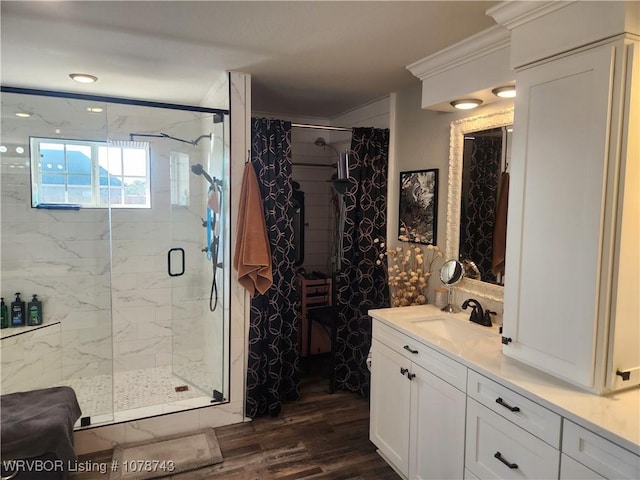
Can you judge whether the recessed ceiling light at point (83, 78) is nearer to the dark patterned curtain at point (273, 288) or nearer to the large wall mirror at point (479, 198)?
the dark patterned curtain at point (273, 288)

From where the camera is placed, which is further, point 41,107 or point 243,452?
point 41,107

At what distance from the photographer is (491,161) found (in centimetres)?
242

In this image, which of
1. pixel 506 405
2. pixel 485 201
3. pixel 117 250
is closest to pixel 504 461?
pixel 506 405

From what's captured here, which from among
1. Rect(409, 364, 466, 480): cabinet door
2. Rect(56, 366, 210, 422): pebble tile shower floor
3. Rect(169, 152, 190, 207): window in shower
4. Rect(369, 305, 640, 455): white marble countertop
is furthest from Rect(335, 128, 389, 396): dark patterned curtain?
Rect(169, 152, 190, 207): window in shower

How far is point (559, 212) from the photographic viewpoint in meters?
1.62

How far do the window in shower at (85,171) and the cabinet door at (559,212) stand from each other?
3110 millimetres

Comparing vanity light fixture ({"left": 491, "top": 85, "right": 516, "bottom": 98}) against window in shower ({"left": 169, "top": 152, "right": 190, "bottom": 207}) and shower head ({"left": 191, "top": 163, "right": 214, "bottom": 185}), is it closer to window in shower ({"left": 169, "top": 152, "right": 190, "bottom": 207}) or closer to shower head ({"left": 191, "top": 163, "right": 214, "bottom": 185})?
shower head ({"left": 191, "top": 163, "right": 214, "bottom": 185})

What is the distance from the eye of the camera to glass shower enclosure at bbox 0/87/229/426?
3.21 m

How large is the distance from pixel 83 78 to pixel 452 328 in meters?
3.18

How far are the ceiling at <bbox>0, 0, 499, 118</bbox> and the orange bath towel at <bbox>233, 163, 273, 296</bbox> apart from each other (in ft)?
2.57

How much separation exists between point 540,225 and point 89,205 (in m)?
3.50

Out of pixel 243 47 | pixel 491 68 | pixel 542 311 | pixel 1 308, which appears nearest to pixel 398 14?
pixel 491 68

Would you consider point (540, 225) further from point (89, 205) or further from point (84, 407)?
point (89, 205)

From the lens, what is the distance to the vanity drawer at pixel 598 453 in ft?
3.99
